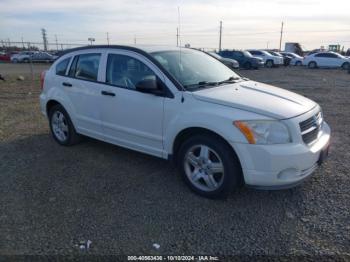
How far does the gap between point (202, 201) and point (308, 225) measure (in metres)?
1.14

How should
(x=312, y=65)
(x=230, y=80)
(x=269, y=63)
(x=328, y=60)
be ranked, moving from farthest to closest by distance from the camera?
(x=269, y=63) < (x=312, y=65) < (x=328, y=60) < (x=230, y=80)

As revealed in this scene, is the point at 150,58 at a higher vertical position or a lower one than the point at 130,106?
higher

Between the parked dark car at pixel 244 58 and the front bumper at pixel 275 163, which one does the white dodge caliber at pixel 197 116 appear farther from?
the parked dark car at pixel 244 58

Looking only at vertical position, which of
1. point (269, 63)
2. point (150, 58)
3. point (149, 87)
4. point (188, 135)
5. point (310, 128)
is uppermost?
point (150, 58)

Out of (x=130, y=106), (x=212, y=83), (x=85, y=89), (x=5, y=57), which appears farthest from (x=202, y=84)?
(x=5, y=57)

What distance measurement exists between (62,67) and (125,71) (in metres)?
1.63

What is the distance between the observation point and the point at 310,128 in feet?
11.4

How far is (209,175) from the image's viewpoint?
11.7 feet

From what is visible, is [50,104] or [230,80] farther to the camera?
[50,104]

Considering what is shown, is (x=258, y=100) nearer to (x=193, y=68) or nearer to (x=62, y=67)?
(x=193, y=68)

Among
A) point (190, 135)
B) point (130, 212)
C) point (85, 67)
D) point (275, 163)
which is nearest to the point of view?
point (275, 163)

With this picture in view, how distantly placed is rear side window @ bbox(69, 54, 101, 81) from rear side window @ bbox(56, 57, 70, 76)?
0.19 metres

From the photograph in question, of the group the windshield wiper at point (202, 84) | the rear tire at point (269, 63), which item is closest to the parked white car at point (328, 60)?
the rear tire at point (269, 63)

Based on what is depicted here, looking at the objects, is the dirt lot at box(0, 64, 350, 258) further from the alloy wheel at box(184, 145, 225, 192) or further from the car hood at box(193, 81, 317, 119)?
the car hood at box(193, 81, 317, 119)
